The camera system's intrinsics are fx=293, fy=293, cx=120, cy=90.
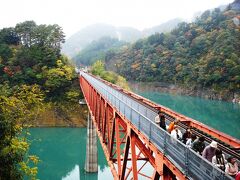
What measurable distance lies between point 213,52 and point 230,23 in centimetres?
1590

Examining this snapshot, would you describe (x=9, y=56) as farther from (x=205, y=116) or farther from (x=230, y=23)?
(x=230, y=23)

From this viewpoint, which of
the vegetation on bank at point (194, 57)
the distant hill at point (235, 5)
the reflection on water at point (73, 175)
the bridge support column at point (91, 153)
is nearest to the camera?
the reflection on water at point (73, 175)

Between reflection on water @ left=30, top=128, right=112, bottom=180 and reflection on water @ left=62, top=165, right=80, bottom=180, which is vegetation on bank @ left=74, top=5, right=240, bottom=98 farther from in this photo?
reflection on water @ left=62, top=165, right=80, bottom=180

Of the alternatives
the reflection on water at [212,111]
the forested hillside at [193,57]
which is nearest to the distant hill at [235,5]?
the forested hillside at [193,57]

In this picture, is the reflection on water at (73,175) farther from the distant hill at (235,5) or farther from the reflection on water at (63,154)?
the distant hill at (235,5)

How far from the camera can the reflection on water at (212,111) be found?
172 feet

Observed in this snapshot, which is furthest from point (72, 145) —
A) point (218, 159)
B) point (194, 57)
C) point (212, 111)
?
point (194, 57)

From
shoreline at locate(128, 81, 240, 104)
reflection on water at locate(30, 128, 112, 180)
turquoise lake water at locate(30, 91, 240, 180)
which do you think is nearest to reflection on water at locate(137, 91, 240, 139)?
turquoise lake water at locate(30, 91, 240, 180)

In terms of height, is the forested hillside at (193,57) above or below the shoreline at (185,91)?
above

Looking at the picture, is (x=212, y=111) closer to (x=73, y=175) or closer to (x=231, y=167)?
(x=73, y=175)

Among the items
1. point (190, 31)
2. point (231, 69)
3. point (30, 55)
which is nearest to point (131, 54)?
point (190, 31)

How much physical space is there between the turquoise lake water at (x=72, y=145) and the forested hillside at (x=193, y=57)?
11.5 metres

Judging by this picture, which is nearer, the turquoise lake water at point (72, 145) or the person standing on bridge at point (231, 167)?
the person standing on bridge at point (231, 167)

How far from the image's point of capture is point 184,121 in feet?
31.1
